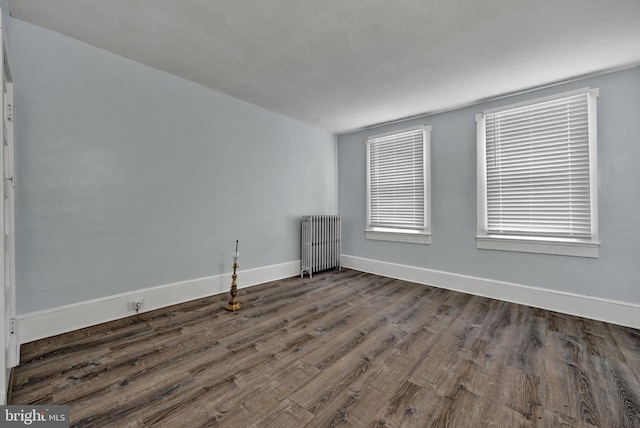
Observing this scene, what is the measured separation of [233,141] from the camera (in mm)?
3578

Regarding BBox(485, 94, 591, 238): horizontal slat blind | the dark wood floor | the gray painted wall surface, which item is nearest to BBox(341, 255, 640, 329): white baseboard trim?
the dark wood floor

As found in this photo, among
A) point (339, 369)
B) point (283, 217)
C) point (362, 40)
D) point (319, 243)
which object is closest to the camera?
point (339, 369)

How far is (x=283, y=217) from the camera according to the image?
4250 millimetres

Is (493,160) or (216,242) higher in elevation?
(493,160)

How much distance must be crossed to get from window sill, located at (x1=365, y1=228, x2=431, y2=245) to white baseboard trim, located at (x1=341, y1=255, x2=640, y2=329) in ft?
1.37

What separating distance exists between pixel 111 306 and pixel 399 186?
A: 4071 mm

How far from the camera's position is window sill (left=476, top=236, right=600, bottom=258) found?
9.30 feet

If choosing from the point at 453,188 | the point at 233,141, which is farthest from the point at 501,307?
the point at 233,141

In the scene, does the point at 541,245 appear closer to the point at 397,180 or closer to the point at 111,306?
the point at 397,180

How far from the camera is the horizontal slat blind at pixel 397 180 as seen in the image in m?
4.15

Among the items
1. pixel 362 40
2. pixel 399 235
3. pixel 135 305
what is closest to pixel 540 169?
pixel 399 235

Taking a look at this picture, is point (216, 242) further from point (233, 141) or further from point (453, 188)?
point (453, 188)

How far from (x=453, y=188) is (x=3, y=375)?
4461 mm

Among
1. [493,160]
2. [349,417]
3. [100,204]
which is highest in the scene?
[493,160]
